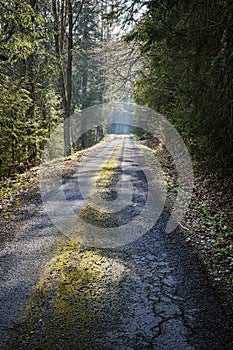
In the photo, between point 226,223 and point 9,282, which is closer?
point 9,282

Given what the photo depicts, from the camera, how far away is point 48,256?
16.0ft

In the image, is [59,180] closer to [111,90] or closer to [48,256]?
[48,256]

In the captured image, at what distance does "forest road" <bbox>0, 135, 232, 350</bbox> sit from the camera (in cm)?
315

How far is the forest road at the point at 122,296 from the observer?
315 centimetres

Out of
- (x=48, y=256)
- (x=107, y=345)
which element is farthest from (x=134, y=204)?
(x=107, y=345)

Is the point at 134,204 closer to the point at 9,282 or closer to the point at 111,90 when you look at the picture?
the point at 9,282

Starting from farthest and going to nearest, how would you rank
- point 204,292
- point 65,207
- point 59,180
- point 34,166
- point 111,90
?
point 111,90 < point 34,166 < point 59,180 < point 65,207 < point 204,292

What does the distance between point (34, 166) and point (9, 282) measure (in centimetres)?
1034

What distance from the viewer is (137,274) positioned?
441 cm

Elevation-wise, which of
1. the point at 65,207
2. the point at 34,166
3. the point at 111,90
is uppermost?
the point at 111,90

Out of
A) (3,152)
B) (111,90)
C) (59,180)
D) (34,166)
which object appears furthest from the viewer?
(111,90)

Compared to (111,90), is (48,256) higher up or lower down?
lower down

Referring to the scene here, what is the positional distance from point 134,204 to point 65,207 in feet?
5.68

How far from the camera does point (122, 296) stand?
3.88 metres
